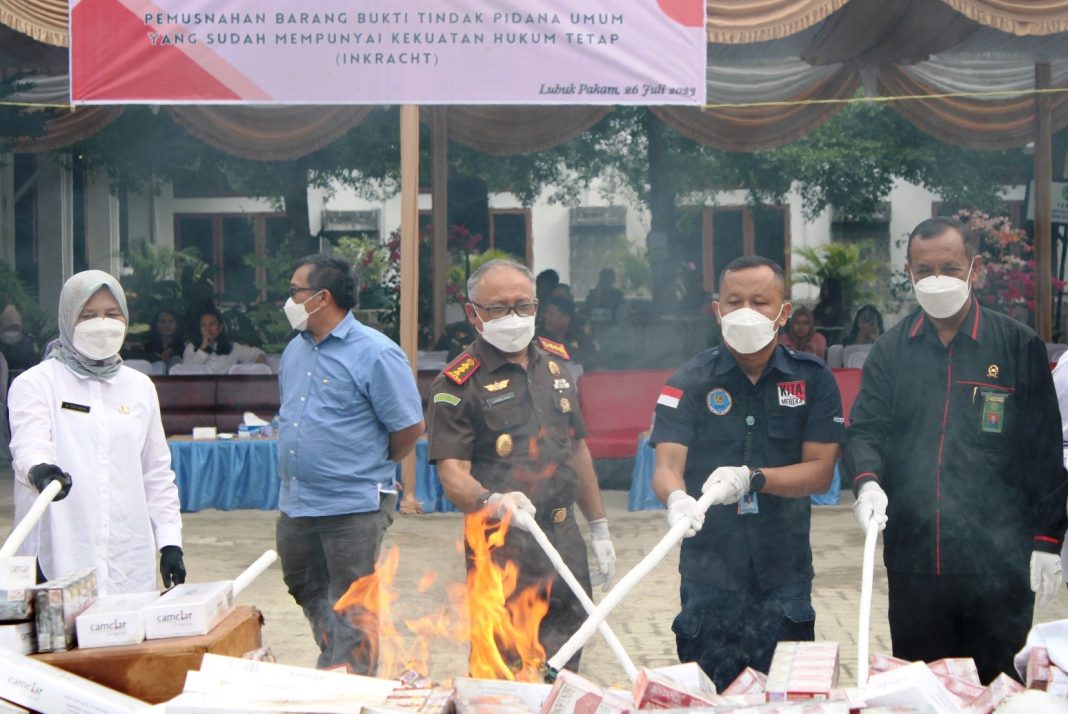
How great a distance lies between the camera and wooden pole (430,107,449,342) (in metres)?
13.4

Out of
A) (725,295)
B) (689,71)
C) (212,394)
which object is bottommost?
(212,394)

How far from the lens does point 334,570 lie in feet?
15.4

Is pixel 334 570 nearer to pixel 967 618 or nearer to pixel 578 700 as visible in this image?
pixel 578 700

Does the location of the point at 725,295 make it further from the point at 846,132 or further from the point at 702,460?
the point at 846,132

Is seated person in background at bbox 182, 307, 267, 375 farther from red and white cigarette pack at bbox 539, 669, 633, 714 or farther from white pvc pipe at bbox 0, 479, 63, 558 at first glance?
red and white cigarette pack at bbox 539, 669, 633, 714

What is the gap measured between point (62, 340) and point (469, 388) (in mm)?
1404

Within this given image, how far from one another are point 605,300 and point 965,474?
14.2 m

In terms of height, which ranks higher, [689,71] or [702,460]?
[689,71]

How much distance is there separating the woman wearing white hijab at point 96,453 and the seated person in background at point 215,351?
7.40 m

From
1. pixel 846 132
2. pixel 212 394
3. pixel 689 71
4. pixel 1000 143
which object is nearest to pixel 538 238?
pixel 846 132

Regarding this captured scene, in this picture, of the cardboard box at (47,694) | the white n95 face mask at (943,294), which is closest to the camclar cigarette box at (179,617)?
the cardboard box at (47,694)

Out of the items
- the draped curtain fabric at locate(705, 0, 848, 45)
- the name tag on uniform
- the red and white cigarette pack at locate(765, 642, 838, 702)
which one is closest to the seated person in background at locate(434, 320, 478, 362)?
the draped curtain fabric at locate(705, 0, 848, 45)

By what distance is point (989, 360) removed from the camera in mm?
3922

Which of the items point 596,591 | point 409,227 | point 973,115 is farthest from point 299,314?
point 973,115
